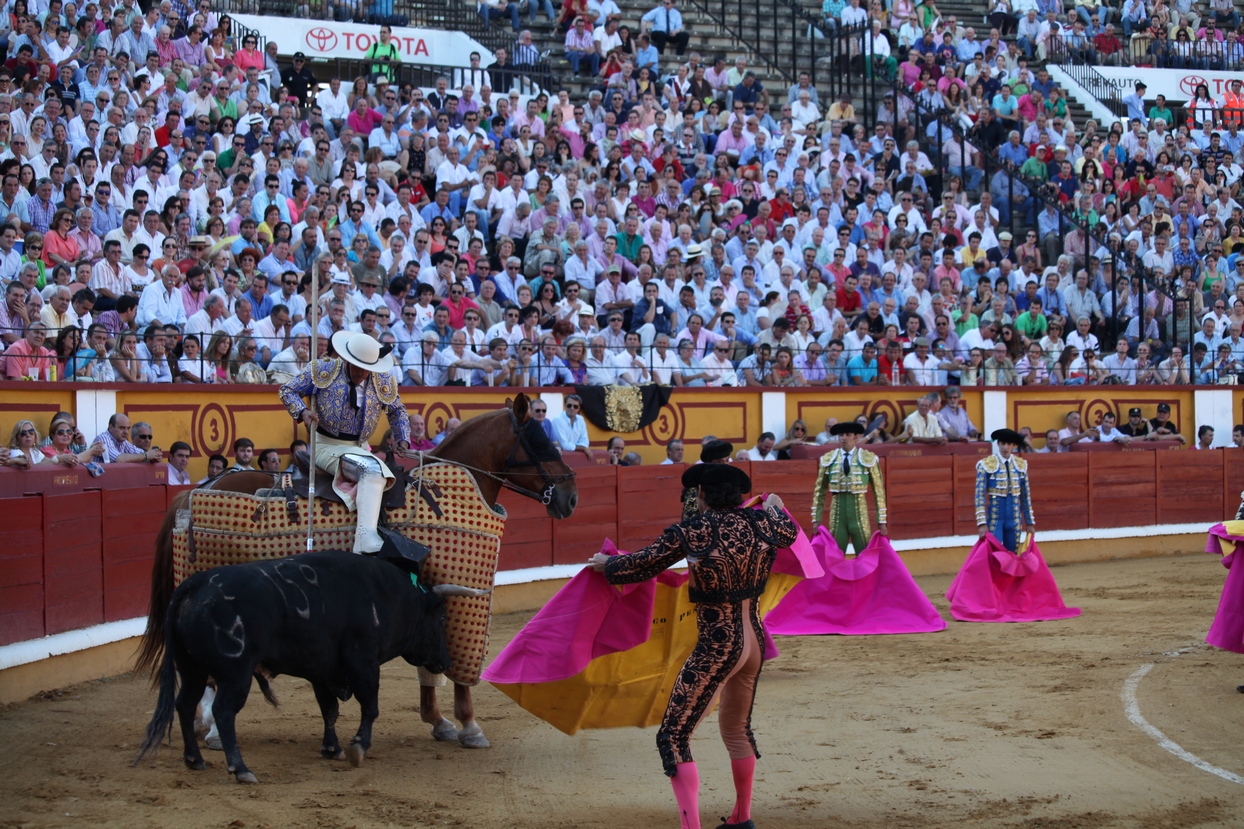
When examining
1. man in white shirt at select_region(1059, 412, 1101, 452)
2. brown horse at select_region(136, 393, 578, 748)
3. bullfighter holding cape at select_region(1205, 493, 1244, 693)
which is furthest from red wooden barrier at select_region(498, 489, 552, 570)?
man in white shirt at select_region(1059, 412, 1101, 452)

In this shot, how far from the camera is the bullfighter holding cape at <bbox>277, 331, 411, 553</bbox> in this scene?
5.96 m

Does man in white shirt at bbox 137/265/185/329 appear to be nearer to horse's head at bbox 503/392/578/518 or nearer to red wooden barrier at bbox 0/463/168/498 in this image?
red wooden barrier at bbox 0/463/168/498

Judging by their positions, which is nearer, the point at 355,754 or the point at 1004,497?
the point at 355,754

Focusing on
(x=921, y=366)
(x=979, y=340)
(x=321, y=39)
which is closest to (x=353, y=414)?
(x=921, y=366)

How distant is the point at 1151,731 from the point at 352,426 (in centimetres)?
373

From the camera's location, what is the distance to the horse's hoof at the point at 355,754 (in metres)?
5.64

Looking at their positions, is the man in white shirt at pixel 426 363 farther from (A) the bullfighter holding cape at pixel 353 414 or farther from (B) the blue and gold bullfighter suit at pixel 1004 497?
(A) the bullfighter holding cape at pixel 353 414

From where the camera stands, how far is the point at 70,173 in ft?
35.9

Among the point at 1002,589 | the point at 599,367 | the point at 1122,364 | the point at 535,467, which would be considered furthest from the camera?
the point at 1122,364

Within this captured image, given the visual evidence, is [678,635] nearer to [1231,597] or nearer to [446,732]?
[446,732]

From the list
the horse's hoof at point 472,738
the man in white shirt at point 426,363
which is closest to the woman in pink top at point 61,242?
the man in white shirt at point 426,363

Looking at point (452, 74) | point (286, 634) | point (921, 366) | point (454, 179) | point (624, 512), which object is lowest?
point (624, 512)

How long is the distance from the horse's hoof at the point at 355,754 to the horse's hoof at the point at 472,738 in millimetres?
626

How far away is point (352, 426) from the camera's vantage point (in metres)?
6.17
